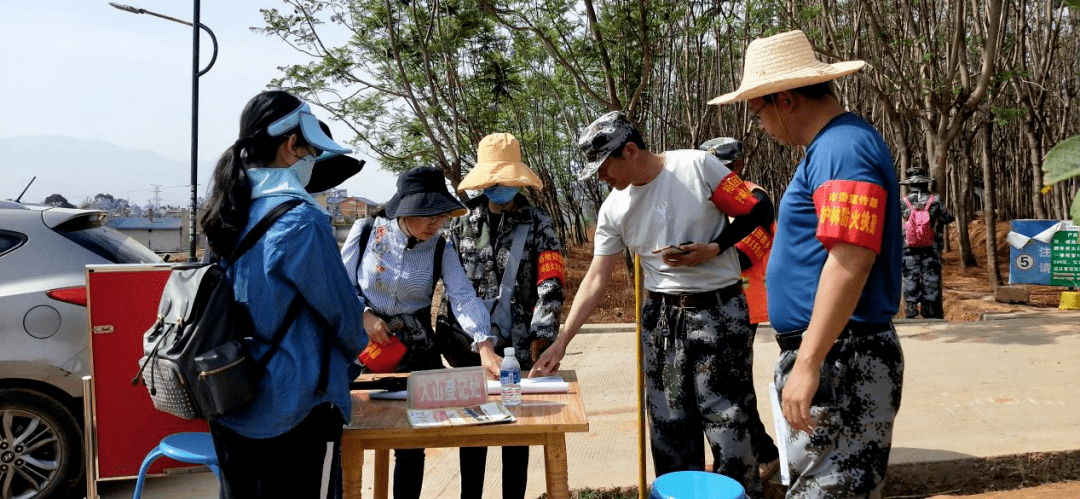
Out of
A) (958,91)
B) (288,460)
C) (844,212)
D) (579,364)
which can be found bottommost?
(579,364)

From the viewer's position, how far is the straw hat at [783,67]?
2171 mm

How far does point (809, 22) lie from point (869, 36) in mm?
861

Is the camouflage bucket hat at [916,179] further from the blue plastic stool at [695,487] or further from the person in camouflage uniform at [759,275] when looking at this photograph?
the blue plastic stool at [695,487]

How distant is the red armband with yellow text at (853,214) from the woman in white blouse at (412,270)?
1618mm

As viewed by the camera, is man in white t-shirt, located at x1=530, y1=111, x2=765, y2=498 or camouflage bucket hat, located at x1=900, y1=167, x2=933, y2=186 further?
camouflage bucket hat, located at x1=900, y1=167, x2=933, y2=186

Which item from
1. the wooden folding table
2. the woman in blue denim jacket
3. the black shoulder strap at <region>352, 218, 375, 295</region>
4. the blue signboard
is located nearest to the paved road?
the black shoulder strap at <region>352, 218, 375, 295</region>

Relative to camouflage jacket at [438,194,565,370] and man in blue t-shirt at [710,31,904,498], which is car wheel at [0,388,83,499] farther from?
man in blue t-shirt at [710,31,904,498]

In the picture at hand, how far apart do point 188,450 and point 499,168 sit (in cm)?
178

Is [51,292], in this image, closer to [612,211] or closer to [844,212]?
[612,211]

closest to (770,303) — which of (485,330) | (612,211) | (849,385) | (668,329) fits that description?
(849,385)

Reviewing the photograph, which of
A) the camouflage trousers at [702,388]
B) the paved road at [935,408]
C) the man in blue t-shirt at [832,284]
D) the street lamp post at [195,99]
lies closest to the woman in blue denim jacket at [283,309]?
the man in blue t-shirt at [832,284]

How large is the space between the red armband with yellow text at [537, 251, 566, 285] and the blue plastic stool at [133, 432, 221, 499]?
1.57 metres

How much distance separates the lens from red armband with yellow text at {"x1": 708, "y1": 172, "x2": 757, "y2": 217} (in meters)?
3.11

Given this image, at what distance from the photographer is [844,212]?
192 centimetres
